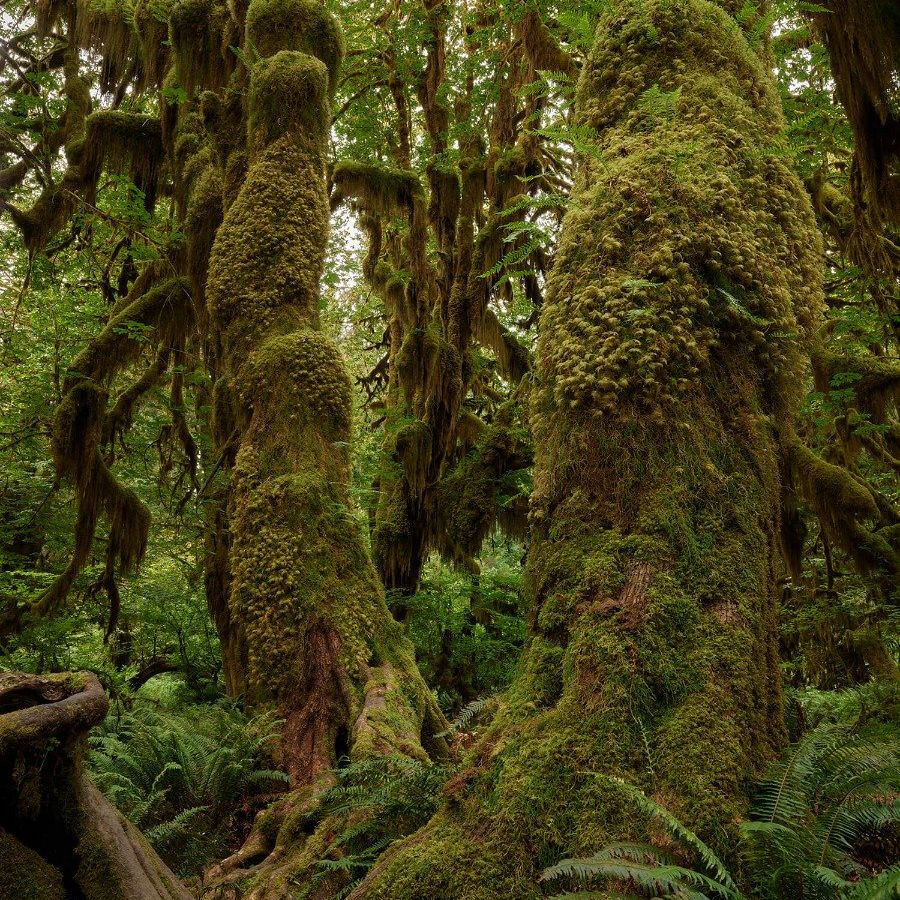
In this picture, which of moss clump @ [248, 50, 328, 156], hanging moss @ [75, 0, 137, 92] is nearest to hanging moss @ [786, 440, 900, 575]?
moss clump @ [248, 50, 328, 156]

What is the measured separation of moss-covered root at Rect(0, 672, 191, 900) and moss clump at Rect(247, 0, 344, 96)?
21.2 feet

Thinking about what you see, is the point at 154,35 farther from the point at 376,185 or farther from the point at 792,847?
the point at 792,847

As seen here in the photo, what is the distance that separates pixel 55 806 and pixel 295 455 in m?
3.64

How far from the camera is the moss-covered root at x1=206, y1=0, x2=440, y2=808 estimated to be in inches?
197

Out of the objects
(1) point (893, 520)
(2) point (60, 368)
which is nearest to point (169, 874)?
(1) point (893, 520)

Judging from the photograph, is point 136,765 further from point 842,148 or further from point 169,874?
point 842,148

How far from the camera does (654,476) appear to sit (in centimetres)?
238

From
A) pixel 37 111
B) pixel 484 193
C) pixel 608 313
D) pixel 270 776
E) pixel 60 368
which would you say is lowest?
pixel 270 776

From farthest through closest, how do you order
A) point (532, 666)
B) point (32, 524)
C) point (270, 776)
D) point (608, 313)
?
point (32, 524) → point (270, 776) → point (608, 313) → point (532, 666)

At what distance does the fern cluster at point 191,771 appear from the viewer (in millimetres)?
4328

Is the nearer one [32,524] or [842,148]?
[842,148]

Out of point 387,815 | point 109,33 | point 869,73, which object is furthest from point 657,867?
point 109,33

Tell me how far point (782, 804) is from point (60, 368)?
869cm

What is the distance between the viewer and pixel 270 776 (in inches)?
180
